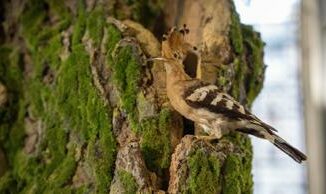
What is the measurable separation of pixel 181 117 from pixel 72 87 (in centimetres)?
36

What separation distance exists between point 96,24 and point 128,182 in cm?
56

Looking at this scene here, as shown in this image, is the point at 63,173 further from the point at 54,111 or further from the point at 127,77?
the point at 127,77

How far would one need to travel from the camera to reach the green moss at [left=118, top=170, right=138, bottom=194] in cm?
115

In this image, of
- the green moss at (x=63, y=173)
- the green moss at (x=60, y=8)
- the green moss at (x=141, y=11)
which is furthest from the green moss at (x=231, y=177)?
the green moss at (x=60, y=8)

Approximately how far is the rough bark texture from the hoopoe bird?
0.07m

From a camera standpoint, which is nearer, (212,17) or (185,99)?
(185,99)

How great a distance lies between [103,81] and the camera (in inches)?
55.6

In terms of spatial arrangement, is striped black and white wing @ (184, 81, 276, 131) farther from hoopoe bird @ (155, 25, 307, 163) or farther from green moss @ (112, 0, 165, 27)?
green moss @ (112, 0, 165, 27)

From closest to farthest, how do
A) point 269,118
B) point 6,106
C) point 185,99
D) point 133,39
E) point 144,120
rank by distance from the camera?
point 185,99, point 144,120, point 133,39, point 6,106, point 269,118

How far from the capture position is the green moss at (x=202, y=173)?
3.79 ft

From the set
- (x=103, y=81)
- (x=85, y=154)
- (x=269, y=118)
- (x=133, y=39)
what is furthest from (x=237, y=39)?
(x=269, y=118)

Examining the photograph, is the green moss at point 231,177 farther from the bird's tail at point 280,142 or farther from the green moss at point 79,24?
the green moss at point 79,24

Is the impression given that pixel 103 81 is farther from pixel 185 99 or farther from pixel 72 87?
pixel 185 99

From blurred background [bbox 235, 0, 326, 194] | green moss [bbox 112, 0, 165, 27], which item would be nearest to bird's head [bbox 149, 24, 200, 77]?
green moss [bbox 112, 0, 165, 27]
